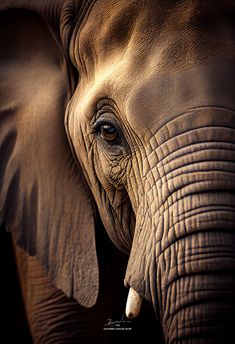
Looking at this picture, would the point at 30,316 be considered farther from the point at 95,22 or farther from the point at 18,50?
the point at 95,22

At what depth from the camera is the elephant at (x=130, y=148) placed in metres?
2.35

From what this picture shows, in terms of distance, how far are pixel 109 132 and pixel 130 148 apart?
0.12m

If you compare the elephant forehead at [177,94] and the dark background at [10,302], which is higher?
the elephant forehead at [177,94]

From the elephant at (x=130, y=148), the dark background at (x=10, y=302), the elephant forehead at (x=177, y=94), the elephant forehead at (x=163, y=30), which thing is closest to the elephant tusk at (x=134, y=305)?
the elephant at (x=130, y=148)

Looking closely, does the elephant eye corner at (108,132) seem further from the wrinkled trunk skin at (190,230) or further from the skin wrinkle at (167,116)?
the wrinkled trunk skin at (190,230)

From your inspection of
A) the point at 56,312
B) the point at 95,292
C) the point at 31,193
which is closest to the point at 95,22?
the point at 31,193

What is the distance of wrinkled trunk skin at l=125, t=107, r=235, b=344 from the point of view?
2.29m

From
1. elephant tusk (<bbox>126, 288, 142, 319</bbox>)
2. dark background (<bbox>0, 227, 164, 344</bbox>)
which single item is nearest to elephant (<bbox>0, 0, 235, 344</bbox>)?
elephant tusk (<bbox>126, 288, 142, 319</bbox>)

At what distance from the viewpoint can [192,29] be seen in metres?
2.62

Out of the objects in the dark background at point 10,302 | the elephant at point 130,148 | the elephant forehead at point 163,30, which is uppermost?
the elephant forehead at point 163,30

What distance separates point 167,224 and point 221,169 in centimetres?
22

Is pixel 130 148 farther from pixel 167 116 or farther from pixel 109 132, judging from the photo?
pixel 167 116

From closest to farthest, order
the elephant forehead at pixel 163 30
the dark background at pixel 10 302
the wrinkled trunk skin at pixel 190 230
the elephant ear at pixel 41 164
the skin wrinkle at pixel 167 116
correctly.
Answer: the wrinkled trunk skin at pixel 190 230, the skin wrinkle at pixel 167 116, the elephant forehead at pixel 163 30, the elephant ear at pixel 41 164, the dark background at pixel 10 302

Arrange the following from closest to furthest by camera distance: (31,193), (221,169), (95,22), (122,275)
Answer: (221,169) → (95,22) → (31,193) → (122,275)
